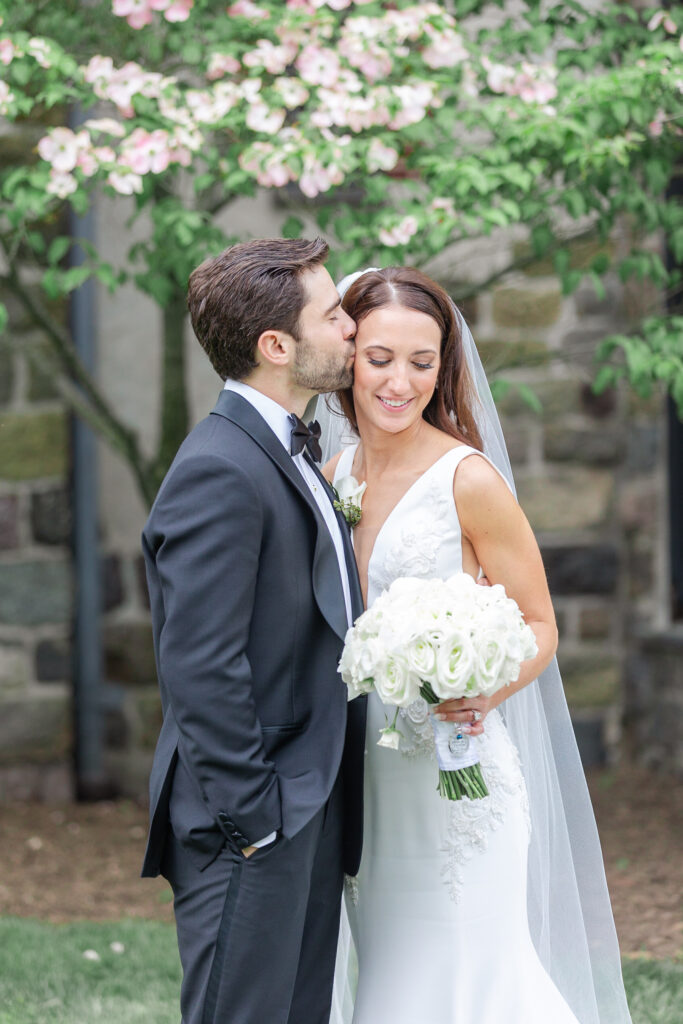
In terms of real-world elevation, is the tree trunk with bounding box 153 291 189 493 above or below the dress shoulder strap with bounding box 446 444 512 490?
above

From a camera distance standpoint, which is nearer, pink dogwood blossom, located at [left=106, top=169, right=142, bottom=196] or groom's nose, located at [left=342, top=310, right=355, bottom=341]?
groom's nose, located at [left=342, top=310, right=355, bottom=341]

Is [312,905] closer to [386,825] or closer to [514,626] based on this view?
[386,825]

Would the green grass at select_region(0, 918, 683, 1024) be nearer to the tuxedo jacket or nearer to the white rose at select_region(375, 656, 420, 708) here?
the tuxedo jacket

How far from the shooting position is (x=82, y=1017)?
3623 mm

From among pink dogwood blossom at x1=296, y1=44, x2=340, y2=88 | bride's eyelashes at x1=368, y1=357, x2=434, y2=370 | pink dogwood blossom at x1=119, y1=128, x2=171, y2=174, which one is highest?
pink dogwood blossom at x1=296, y1=44, x2=340, y2=88

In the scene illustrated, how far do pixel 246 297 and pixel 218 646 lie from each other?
27.2 inches

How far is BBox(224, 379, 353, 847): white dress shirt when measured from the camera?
2.46m

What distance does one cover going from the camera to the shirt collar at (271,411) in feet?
8.07

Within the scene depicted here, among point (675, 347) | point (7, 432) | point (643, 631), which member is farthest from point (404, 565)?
point (643, 631)

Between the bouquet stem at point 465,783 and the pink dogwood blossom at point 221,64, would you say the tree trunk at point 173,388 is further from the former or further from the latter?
the bouquet stem at point 465,783

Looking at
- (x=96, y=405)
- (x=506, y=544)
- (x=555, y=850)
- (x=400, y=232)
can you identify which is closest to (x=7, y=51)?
(x=400, y=232)

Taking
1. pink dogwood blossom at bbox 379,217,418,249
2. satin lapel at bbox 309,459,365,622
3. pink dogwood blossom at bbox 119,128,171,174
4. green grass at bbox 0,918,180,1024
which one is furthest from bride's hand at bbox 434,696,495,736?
pink dogwood blossom at bbox 119,128,171,174

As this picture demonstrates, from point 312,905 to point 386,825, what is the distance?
0.30 meters

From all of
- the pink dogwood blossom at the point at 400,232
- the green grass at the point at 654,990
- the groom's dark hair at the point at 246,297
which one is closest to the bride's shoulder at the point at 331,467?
the groom's dark hair at the point at 246,297
